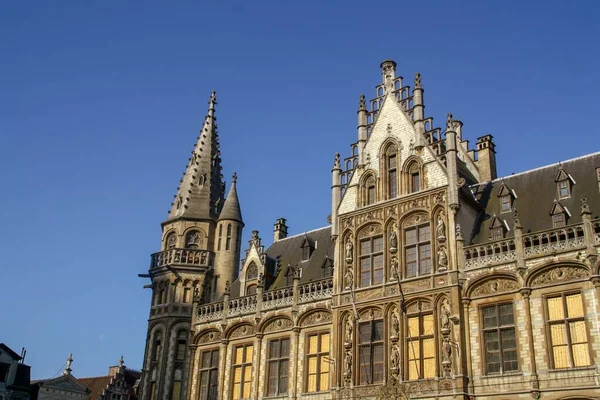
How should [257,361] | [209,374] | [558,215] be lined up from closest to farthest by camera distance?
[558,215]
[257,361]
[209,374]

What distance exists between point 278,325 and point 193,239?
32.3ft

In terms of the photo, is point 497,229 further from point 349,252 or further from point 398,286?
point 349,252

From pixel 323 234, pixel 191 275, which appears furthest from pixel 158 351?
Result: pixel 323 234

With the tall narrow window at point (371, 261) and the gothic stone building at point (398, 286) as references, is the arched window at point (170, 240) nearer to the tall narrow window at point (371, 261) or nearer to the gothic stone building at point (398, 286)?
the gothic stone building at point (398, 286)

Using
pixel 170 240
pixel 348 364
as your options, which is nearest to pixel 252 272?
pixel 170 240

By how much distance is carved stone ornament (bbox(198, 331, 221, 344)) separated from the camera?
125ft

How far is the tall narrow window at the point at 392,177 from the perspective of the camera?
1347 inches

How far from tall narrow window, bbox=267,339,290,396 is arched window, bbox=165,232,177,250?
1060cm

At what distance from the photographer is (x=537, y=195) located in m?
32.2

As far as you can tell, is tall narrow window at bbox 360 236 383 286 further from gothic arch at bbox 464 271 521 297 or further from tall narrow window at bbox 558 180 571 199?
tall narrow window at bbox 558 180 571 199

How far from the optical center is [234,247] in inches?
1679

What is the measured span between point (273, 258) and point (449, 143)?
13.5 m

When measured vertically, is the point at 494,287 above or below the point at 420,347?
above

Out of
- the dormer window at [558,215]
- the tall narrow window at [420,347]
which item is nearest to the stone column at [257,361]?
the tall narrow window at [420,347]
